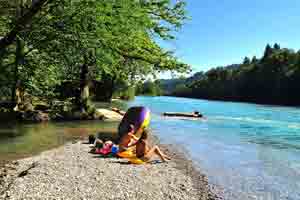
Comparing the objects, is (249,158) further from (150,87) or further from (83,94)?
(83,94)

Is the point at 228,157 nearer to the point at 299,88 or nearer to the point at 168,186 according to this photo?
the point at 168,186

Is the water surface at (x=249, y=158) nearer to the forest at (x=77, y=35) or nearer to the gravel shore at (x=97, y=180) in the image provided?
the gravel shore at (x=97, y=180)

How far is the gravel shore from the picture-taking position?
32.7 ft

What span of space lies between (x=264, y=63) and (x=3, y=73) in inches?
4832

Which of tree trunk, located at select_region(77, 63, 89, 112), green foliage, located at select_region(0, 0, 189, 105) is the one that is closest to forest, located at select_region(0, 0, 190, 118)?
green foliage, located at select_region(0, 0, 189, 105)

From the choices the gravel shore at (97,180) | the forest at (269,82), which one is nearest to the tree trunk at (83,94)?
the gravel shore at (97,180)

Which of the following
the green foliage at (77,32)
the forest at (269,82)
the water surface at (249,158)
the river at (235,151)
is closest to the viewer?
the green foliage at (77,32)

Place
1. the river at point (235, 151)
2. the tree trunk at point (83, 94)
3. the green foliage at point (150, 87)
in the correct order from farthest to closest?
the tree trunk at point (83, 94)
the green foliage at point (150, 87)
the river at point (235, 151)

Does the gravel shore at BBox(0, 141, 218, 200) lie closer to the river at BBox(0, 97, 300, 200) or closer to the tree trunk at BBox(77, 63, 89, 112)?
the river at BBox(0, 97, 300, 200)

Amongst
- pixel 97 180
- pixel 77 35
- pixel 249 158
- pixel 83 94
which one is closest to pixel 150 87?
pixel 83 94

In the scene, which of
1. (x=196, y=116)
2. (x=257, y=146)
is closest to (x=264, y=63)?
(x=196, y=116)

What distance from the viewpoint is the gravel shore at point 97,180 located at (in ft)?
32.7

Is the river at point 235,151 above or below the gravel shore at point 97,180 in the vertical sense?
below

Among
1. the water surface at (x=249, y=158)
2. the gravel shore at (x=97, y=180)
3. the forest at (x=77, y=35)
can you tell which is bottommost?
the water surface at (x=249, y=158)
